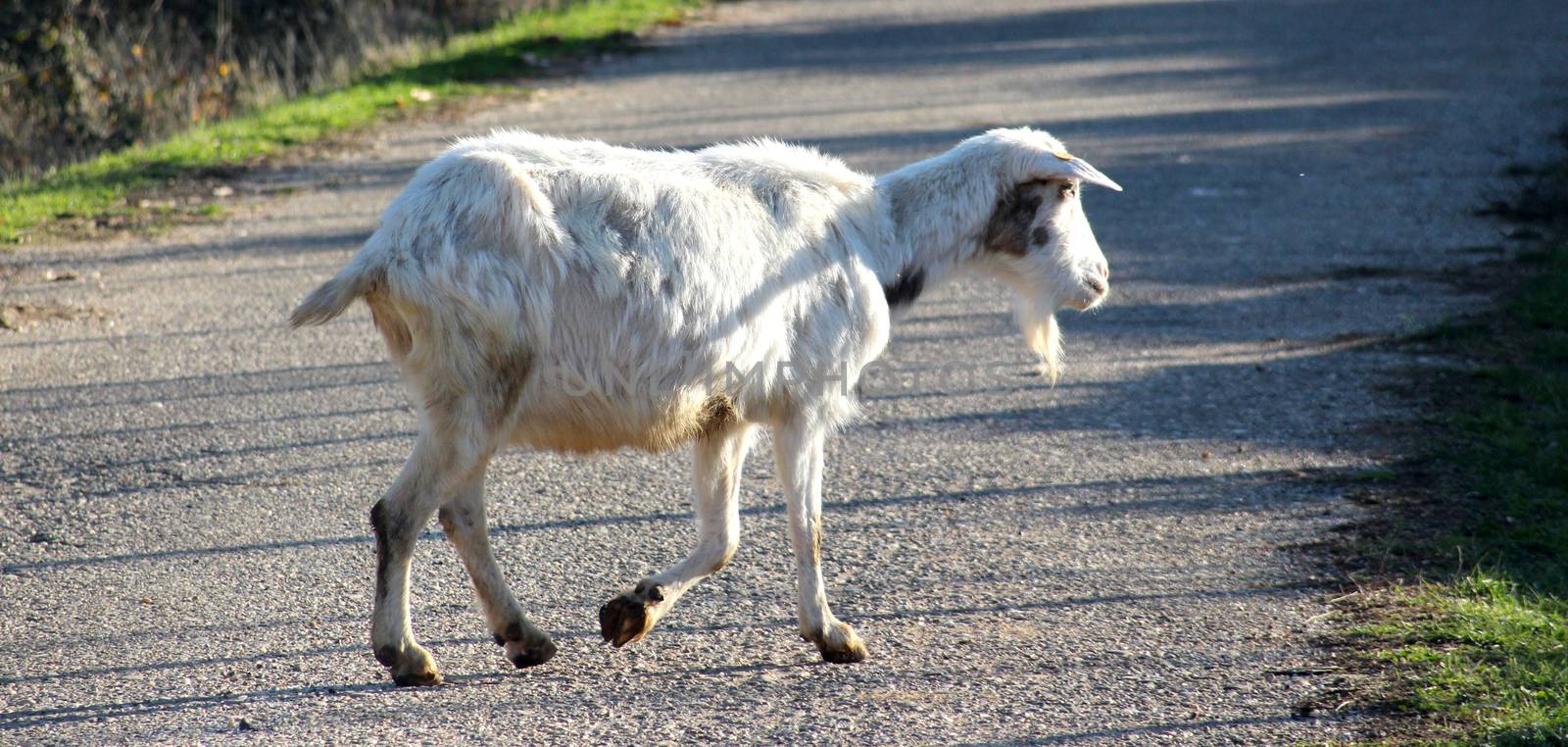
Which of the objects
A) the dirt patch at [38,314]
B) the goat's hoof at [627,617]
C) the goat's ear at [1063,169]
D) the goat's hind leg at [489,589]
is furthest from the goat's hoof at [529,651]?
the dirt patch at [38,314]

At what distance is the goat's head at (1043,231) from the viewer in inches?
179

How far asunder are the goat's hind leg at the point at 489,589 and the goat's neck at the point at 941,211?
1447 millimetres

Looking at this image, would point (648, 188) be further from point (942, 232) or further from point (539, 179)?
point (942, 232)

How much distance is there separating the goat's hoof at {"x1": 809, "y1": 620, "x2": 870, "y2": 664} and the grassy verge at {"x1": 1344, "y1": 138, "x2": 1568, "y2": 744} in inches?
55.4

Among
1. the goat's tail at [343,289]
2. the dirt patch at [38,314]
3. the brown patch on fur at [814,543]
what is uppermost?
the goat's tail at [343,289]

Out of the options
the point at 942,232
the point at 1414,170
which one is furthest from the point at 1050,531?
the point at 1414,170

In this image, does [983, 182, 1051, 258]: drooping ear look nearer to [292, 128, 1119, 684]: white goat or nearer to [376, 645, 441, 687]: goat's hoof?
[292, 128, 1119, 684]: white goat

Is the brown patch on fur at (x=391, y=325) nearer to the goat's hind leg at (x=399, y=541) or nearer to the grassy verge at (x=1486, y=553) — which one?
the goat's hind leg at (x=399, y=541)

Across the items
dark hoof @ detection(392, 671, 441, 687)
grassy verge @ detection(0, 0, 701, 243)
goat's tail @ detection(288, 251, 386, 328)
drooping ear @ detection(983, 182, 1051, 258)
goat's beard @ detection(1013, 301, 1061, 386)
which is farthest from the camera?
grassy verge @ detection(0, 0, 701, 243)

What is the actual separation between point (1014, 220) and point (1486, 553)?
1868mm

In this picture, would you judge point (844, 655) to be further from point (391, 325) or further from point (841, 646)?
point (391, 325)

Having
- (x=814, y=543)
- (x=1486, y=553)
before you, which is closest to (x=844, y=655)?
(x=814, y=543)

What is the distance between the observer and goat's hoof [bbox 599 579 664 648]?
4.07 metres

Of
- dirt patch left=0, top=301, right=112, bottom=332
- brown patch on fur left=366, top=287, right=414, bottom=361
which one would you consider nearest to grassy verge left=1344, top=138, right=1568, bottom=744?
brown patch on fur left=366, top=287, right=414, bottom=361
